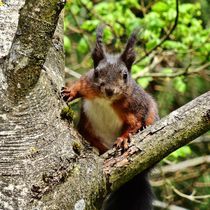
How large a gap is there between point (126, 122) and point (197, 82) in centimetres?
323

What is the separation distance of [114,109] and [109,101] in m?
0.06

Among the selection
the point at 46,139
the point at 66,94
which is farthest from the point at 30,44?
the point at 66,94

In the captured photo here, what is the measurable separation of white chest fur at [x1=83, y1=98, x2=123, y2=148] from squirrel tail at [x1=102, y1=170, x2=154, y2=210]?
28 cm

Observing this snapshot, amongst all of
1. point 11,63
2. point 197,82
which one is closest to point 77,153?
point 11,63

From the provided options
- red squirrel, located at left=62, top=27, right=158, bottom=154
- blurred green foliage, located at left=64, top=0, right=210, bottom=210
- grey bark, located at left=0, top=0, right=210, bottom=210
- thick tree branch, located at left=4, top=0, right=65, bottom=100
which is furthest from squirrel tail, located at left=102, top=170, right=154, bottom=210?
thick tree branch, located at left=4, top=0, right=65, bottom=100

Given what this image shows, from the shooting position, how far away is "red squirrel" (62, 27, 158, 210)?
3387mm

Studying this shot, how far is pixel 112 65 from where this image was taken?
3463mm

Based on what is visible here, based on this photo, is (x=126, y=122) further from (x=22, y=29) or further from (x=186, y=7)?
(x=186, y=7)

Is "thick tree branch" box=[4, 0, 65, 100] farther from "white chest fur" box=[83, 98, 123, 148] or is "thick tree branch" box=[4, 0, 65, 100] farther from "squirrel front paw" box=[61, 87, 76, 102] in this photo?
"white chest fur" box=[83, 98, 123, 148]

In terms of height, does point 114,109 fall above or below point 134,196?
above

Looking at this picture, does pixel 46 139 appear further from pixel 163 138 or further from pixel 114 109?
pixel 114 109

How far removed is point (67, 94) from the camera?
10.2 ft

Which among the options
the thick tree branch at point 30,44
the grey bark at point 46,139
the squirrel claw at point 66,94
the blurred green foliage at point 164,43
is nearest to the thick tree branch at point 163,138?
the grey bark at point 46,139

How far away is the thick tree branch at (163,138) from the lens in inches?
95.1
